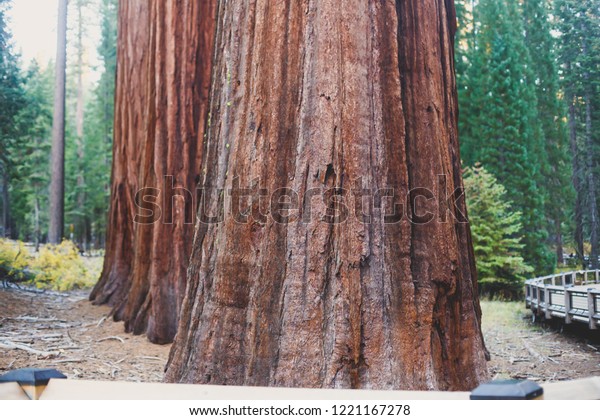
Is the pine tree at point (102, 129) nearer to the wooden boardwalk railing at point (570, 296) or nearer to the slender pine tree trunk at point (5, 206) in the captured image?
the slender pine tree trunk at point (5, 206)

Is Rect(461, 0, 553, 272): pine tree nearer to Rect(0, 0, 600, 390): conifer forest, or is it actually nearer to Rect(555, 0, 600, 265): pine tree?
Rect(0, 0, 600, 390): conifer forest

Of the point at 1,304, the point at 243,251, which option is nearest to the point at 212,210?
the point at 243,251

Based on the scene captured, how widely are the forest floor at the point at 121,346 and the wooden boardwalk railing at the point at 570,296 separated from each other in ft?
0.27

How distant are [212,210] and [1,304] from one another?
131cm

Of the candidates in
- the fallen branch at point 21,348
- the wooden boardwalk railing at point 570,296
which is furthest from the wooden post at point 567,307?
the fallen branch at point 21,348

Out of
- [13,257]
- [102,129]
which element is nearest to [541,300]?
[13,257]

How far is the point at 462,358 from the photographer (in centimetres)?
203

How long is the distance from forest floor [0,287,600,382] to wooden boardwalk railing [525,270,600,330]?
83 mm

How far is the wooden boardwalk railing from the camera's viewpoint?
243cm

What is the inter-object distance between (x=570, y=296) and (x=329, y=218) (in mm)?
1565

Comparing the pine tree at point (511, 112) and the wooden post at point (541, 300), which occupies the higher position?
the pine tree at point (511, 112)

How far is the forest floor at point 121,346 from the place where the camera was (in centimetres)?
238

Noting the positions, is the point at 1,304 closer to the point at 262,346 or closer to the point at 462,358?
the point at 262,346

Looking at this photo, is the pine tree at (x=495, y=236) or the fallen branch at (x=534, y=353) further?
the pine tree at (x=495, y=236)
